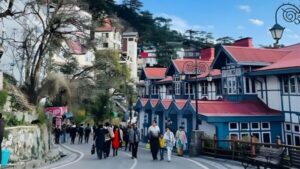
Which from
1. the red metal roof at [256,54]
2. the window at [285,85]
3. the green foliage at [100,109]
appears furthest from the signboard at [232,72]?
the green foliage at [100,109]

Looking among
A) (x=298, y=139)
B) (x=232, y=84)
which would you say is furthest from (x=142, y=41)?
(x=298, y=139)

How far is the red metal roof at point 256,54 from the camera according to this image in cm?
2730

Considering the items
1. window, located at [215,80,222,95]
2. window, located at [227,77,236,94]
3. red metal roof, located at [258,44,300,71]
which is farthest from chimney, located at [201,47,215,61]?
red metal roof, located at [258,44,300,71]

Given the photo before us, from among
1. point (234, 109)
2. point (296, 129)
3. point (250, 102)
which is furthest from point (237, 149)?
point (250, 102)

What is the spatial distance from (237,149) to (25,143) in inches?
374

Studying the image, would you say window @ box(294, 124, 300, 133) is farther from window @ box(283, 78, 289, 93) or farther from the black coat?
the black coat

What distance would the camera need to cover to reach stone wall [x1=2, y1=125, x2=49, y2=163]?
44.5ft

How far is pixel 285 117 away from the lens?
81.7 ft

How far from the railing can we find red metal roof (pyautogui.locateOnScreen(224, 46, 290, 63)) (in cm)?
1030

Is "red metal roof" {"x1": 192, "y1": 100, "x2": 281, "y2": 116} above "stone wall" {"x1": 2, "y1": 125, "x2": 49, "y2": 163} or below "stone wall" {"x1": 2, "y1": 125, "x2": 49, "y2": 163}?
above

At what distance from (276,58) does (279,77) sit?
12.3ft

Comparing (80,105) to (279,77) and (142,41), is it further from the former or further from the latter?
(142,41)

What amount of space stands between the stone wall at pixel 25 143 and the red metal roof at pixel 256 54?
16.4 metres

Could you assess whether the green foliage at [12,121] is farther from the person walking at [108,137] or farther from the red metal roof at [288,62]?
the red metal roof at [288,62]
